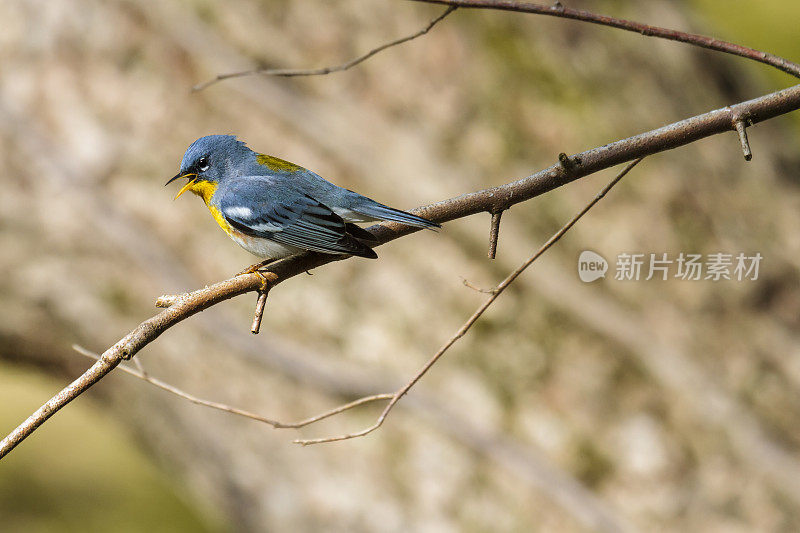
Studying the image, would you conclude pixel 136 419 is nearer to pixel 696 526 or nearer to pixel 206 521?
pixel 206 521

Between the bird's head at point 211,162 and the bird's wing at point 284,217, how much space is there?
5 centimetres

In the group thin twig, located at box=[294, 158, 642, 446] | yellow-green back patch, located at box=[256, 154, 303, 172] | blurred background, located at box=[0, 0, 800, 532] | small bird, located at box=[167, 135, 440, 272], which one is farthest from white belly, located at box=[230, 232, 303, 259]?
blurred background, located at box=[0, 0, 800, 532]

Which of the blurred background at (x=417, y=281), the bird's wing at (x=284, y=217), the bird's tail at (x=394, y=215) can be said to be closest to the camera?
the bird's tail at (x=394, y=215)

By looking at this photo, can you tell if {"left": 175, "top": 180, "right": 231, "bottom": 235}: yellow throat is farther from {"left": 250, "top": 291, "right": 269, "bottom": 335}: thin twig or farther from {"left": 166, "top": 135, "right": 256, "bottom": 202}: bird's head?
{"left": 250, "top": 291, "right": 269, "bottom": 335}: thin twig

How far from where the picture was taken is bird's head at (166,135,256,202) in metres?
1.80

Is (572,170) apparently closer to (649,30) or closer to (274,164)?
(649,30)

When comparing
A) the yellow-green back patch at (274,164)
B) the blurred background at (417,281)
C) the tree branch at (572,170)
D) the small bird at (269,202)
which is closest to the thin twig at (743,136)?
the tree branch at (572,170)

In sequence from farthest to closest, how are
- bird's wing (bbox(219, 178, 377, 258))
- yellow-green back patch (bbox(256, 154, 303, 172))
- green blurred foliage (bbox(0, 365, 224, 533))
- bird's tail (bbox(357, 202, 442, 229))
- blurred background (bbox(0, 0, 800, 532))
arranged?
green blurred foliage (bbox(0, 365, 224, 533)) → blurred background (bbox(0, 0, 800, 532)) → yellow-green back patch (bbox(256, 154, 303, 172)) → bird's wing (bbox(219, 178, 377, 258)) → bird's tail (bbox(357, 202, 442, 229))

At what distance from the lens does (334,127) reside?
3.38 metres

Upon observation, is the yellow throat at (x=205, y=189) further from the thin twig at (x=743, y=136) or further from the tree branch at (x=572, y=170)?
the thin twig at (x=743, y=136)

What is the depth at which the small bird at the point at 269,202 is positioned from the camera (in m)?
1.65

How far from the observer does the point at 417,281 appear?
3352mm

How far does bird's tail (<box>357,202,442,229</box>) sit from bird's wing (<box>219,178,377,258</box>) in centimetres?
8

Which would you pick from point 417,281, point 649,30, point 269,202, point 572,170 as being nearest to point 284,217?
point 269,202
